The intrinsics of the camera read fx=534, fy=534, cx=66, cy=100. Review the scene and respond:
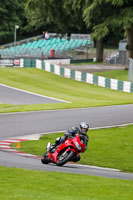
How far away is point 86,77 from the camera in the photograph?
44688mm

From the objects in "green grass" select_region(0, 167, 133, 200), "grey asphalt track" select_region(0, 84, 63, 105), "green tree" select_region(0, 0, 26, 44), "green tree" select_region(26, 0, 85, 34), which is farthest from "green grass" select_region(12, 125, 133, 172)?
"green tree" select_region(0, 0, 26, 44)

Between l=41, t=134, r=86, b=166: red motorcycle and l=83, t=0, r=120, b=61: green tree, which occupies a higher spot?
l=83, t=0, r=120, b=61: green tree

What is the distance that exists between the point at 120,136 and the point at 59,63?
1419 inches

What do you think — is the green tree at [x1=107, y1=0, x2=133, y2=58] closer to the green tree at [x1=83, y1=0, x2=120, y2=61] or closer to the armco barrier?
the green tree at [x1=83, y1=0, x2=120, y2=61]

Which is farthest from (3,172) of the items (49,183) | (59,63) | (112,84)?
(59,63)

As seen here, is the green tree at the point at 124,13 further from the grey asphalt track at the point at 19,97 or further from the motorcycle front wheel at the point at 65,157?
the motorcycle front wheel at the point at 65,157

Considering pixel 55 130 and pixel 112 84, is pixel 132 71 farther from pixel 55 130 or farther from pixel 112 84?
pixel 55 130

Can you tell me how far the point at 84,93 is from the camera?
39.2 metres

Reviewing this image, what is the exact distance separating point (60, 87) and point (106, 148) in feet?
79.0

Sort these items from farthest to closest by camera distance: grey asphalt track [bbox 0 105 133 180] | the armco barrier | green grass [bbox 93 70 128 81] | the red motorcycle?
green grass [bbox 93 70 128 81]
the armco barrier
grey asphalt track [bbox 0 105 133 180]
the red motorcycle

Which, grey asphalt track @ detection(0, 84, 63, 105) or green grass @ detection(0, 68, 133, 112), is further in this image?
green grass @ detection(0, 68, 133, 112)

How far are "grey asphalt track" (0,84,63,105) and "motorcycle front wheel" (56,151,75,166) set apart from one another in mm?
17911

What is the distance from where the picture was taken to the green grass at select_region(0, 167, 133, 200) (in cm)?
936

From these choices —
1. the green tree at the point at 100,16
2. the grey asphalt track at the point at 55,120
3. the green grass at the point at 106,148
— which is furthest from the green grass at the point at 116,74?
the green grass at the point at 106,148
